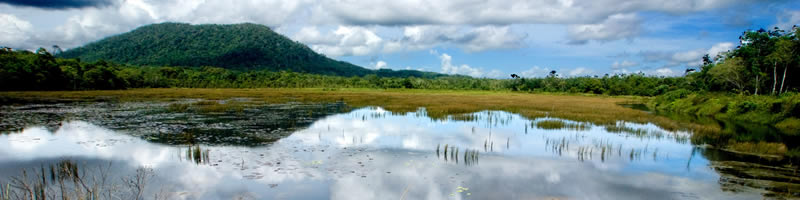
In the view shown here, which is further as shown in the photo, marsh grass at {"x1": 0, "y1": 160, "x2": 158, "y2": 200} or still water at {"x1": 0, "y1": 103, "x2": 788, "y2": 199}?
still water at {"x1": 0, "y1": 103, "x2": 788, "y2": 199}

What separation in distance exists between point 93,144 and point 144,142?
1.67 metres

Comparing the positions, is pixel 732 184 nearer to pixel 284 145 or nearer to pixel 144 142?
pixel 284 145

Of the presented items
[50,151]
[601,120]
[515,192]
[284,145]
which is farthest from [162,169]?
[601,120]

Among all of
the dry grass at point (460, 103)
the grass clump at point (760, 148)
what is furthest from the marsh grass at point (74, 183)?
the dry grass at point (460, 103)

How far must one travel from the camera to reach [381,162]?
12.8 metres

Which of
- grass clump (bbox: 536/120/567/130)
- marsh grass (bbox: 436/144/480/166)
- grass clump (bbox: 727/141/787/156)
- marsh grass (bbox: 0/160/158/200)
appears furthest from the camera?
grass clump (bbox: 536/120/567/130)

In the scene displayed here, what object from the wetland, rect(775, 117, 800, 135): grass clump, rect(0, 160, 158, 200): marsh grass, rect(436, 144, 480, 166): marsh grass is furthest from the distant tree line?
rect(0, 160, 158, 200): marsh grass

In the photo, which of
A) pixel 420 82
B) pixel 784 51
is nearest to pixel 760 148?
pixel 784 51

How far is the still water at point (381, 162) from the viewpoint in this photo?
9.77m

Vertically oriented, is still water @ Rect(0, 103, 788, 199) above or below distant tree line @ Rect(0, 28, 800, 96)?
below

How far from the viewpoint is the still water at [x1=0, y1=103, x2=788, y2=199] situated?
32.0 ft

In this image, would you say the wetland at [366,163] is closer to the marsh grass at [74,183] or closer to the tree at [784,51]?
the marsh grass at [74,183]

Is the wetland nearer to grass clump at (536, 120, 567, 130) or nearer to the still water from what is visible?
the still water

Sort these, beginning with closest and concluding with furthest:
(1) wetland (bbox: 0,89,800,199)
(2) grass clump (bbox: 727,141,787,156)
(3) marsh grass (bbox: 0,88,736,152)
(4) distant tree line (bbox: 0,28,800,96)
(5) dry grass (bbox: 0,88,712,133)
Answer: (1) wetland (bbox: 0,89,800,199) < (2) grass clump (bbox: 727,141,787,156) < (3) marsh grass (bbox: 0,88,736,152) < (5) dry grass (bbox: 0,88,712,133) < (4) distant tree line (bbox: 0,28,800,96)
